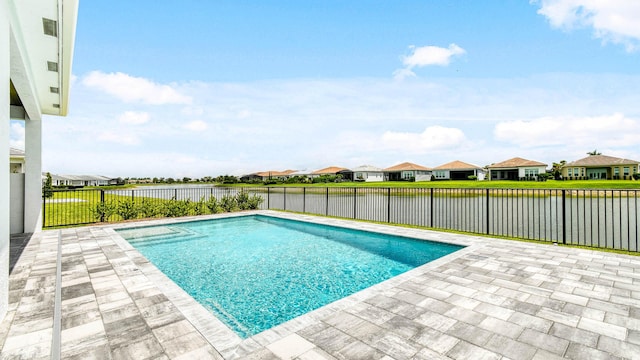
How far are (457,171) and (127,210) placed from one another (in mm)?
53968

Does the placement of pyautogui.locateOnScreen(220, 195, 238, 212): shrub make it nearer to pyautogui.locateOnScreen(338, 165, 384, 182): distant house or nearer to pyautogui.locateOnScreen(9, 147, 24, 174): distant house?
pyautogui.locateOnScreen(9, 147, 24, 174): distant house

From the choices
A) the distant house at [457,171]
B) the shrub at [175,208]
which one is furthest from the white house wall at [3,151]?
the distant house at [457,171]

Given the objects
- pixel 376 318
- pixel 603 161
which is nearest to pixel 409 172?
pixel 603 161

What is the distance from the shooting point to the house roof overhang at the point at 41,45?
11.0 ft

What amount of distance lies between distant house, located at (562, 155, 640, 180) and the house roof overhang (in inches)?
2150

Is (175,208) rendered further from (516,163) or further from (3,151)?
(516,163)

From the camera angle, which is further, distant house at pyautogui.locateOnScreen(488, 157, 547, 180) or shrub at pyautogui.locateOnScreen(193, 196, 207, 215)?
distant house at pyautogui.locateOnScreen(488, 157, 547, 180)

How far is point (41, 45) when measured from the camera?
166 inches

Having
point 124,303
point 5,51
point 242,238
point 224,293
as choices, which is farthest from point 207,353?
point 242,238

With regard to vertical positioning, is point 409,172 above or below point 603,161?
below

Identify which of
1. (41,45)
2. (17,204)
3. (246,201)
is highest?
(41,45)

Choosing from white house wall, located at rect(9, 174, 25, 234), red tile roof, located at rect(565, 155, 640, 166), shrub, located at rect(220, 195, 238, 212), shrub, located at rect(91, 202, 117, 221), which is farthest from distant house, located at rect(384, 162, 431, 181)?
white house wall, located at rect(9, 174, 25, 234)

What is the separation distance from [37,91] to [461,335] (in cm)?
863

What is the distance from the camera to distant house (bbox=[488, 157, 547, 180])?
43.2m
